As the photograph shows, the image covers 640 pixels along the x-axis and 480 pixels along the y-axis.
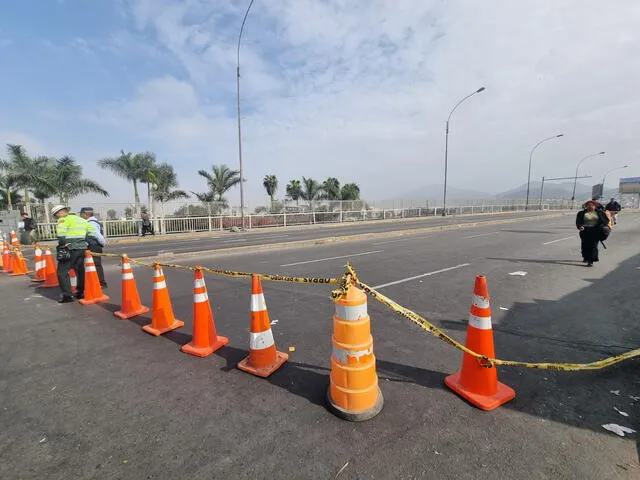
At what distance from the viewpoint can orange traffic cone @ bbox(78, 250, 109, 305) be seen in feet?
19.4

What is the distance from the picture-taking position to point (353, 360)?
99.0 inches

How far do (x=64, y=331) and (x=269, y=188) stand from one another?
5099 cm

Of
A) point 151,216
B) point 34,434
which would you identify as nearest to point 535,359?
point 34,434

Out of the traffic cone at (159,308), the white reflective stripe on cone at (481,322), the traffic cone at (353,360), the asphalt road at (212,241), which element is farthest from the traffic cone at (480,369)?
the asphalt road at (212,241)

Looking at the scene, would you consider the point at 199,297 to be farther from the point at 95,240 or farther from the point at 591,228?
the point at 591,228

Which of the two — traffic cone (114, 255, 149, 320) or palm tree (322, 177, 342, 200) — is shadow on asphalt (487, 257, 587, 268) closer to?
traffic cone (114, 255, 149, 320)

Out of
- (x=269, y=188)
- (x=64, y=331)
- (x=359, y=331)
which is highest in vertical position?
(x=269, y=188)

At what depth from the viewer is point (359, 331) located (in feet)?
8.21

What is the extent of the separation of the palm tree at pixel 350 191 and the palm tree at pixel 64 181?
38.5 metres

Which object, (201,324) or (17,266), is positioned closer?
(201,324)

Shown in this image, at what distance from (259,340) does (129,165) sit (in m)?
32.3

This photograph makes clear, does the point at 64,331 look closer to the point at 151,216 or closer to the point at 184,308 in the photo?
the point at 184,308

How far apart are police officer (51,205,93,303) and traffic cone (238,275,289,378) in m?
4.69

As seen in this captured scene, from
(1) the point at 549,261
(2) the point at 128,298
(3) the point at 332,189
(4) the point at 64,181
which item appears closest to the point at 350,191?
(3) the point at 332,189
